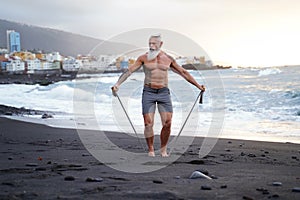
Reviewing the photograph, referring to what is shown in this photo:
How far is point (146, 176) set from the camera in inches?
185

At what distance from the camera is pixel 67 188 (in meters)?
3.88

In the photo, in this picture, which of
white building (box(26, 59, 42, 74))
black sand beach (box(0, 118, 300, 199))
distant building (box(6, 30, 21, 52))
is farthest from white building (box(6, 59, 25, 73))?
black sand beach (box(0, 118, 300, 199))

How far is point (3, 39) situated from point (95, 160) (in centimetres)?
17305

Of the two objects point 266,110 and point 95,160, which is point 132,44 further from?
point 266,110

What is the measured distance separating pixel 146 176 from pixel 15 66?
12861cm

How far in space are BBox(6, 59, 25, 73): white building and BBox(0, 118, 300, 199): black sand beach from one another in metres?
123

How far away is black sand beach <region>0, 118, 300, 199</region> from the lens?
371cm

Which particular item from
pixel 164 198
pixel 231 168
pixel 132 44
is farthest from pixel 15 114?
pixel 164 198

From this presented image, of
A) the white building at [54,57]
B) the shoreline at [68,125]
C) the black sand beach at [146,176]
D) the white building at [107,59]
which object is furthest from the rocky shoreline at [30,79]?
the black sand beach at [146,176]

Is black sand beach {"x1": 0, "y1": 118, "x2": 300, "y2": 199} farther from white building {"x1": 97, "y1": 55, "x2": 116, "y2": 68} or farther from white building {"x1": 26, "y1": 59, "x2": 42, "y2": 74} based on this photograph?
white building {"x1": 26, "y1": 59, "x2": 42, "y2": 74}

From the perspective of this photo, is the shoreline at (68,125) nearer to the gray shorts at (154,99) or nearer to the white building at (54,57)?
the gray shorts at (154,99)

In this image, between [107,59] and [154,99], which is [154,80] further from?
[107,59]

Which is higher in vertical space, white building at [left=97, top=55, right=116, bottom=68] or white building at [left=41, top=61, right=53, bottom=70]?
white building at [left=41, top=61, right=53, bottom=70]

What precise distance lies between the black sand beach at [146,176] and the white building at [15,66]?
123 m
